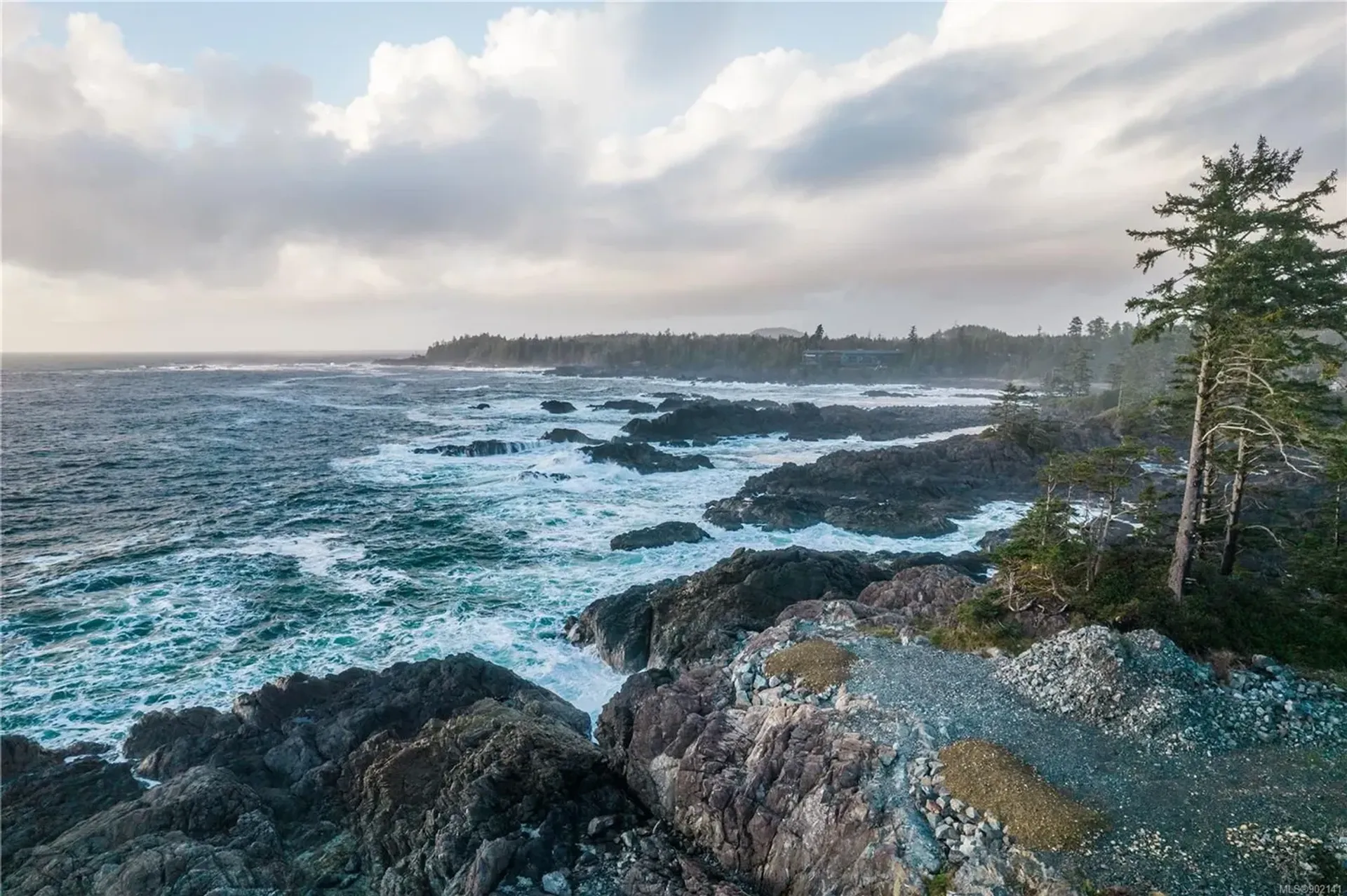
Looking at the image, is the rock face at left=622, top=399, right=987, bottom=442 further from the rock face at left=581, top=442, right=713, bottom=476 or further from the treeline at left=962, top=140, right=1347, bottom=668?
the treeline at left=962, top=140, right=1347, bottom=668

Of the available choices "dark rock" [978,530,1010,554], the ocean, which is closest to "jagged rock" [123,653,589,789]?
the ocean

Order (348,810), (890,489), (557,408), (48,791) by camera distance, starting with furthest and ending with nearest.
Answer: (557,408), (890,489), (48,791), (348,810)

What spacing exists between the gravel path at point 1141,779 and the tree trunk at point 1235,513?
21.3 feet

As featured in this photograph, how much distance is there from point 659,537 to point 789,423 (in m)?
37.7

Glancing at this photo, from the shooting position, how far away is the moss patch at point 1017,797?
9094 millimetres

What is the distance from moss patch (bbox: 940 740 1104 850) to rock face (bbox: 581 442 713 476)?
35.8 metres

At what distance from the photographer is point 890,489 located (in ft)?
124

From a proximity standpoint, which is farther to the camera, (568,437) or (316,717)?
(568,437)

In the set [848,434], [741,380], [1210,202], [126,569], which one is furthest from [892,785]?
[741,380]

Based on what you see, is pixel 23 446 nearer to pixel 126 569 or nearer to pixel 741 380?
pixel 126 569

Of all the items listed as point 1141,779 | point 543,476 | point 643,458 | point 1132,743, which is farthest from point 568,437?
point 1141,779

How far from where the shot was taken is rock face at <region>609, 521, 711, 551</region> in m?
29.7

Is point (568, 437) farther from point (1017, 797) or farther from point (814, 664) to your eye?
point (1017, 797)

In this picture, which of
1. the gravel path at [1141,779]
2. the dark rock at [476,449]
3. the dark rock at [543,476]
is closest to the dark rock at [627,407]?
the dark rock at [476,449]
